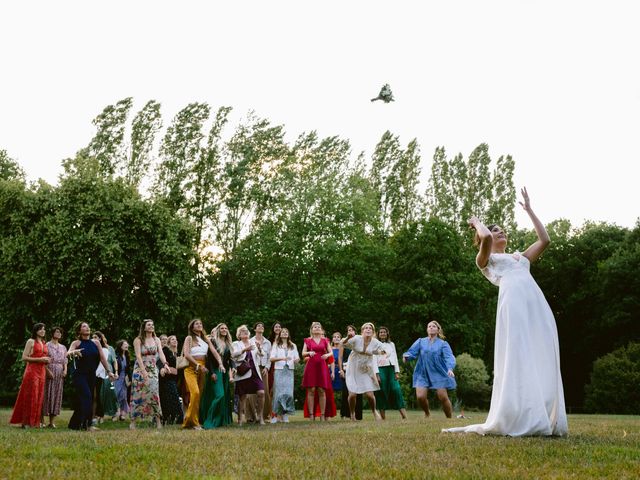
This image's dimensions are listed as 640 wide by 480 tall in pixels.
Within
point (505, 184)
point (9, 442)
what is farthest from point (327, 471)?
point (505, 184)

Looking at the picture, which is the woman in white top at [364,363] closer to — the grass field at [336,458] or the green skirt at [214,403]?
the green skirt at [214,403]

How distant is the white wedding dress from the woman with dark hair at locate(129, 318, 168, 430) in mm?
9108

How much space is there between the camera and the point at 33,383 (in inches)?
714

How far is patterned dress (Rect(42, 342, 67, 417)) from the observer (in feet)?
63.1

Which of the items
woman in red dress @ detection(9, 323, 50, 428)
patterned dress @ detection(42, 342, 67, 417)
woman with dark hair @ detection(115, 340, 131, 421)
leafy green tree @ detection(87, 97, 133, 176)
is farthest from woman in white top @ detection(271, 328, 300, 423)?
leafy green tree @ detection(87, 97, 133, 176)

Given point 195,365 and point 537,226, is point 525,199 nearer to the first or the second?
point 537,226

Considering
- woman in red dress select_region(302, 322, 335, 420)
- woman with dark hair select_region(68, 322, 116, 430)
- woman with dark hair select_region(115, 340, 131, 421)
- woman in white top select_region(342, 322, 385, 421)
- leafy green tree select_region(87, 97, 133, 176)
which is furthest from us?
leafy green tree select_region(87, 97, 133, 176)

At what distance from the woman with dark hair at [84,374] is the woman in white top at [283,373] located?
5745mm

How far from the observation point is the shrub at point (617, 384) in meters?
34.1

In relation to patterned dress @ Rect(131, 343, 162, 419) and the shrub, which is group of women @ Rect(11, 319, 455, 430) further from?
the shrub

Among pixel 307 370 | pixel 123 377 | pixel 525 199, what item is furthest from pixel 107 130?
pixel 525 199

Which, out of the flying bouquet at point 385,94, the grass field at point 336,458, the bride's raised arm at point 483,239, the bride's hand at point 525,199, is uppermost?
the flying bouquet at point 385,94

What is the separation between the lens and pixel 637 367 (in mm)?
34719

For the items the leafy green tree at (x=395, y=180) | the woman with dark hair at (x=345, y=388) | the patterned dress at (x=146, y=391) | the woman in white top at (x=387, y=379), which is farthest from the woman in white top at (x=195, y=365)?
the leafy green tree at (x=395, y=180)
